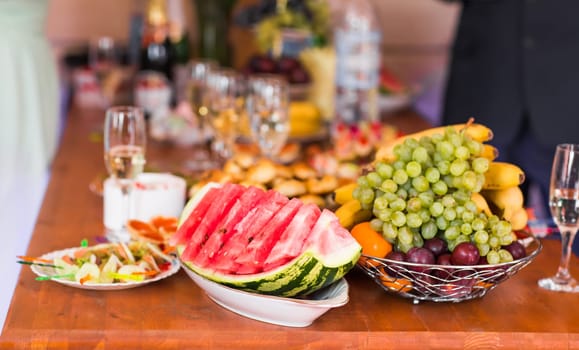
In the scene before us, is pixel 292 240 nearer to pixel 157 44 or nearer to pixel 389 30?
pixel 157 44

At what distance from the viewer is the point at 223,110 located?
195cm

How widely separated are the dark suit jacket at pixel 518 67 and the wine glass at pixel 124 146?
1.60 m

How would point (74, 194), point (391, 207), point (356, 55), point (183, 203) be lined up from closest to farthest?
1. point (391, 207)
2. point (183, 203)
3. point (74, 194)
4. point (356, 55)

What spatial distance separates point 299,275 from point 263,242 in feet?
0.21

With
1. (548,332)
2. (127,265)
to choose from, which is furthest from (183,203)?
(548,332)

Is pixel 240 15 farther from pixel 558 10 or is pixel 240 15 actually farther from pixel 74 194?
pixel 74 194

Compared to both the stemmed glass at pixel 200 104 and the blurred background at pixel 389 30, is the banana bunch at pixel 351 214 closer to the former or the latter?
the stemmed glass at pixel 200 104

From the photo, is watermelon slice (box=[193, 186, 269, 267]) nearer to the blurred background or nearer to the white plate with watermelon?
the white plate with watermelon

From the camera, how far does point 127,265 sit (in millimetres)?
1253

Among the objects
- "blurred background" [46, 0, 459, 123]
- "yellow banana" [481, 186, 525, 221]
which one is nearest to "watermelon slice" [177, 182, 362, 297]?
"yellow banana" [481, 186, 525, 221]

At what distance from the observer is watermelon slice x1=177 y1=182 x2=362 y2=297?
1095mm

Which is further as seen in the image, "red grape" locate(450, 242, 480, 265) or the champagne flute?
the champagne flute

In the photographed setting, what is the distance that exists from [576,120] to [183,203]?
1558 millimetres

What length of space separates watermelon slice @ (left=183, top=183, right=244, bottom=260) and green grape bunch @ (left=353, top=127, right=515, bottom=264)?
196 millimetres
